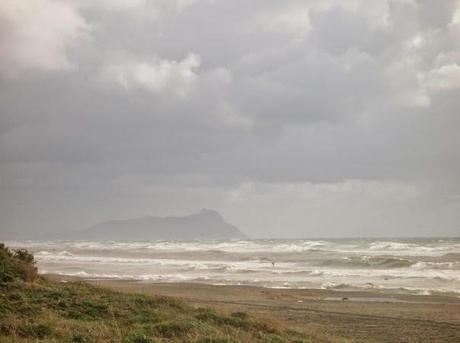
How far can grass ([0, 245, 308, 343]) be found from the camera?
33.5ft

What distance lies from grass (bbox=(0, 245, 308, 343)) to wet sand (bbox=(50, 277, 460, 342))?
2177 mm

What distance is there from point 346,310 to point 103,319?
483 inches

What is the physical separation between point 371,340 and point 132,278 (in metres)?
27.0

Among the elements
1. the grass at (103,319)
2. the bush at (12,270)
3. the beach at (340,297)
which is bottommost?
the beach at (340,297)

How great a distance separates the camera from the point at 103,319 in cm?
1308

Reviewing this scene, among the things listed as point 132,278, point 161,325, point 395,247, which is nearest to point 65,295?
point 161,325

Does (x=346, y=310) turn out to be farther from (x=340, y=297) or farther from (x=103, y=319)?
(x=103, y=319)

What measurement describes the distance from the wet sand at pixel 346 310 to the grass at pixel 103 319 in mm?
2177

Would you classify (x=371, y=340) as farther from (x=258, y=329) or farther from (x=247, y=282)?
(x=247, y=282)

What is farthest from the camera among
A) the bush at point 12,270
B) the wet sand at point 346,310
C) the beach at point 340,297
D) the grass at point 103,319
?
the beach at point 340,297

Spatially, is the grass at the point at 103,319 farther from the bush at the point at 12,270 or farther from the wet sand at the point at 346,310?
the wet sand at the point at 346,310

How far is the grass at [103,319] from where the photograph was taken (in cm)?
1021

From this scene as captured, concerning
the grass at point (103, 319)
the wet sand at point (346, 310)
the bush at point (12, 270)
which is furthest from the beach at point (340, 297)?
the bush at point (12, 270)

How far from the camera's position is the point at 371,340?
15625 millimetres
